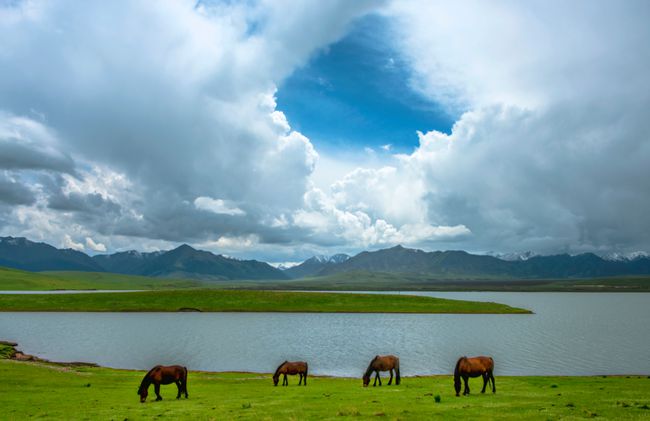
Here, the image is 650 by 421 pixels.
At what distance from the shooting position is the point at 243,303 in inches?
6836

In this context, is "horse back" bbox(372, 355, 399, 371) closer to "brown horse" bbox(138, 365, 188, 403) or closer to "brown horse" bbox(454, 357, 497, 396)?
"brown horse" bbox(454, 357, 497, 396)

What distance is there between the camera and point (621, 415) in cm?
2058

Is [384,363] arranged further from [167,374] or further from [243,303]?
[243,303]

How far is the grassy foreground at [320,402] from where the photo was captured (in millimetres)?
22453

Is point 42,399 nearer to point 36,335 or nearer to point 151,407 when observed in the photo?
point 151,407

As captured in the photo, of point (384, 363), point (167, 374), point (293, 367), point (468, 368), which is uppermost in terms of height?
point (468, 368)

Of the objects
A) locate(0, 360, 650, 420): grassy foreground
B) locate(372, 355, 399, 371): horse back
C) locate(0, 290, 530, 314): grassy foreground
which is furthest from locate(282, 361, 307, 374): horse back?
locate(0, 290, 530, 314): grassy foreground

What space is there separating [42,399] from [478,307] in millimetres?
165847

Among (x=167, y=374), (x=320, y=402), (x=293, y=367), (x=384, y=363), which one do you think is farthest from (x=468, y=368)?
(x=167, y=374)

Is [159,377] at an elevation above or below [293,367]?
above

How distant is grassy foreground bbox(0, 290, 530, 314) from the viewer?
547 ft

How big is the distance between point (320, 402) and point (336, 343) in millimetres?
57907

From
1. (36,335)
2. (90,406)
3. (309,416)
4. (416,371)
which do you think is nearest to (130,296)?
(36,335)

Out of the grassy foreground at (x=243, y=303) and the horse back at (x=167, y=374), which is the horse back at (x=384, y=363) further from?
the grassy foreground at (x=243, y=303)
